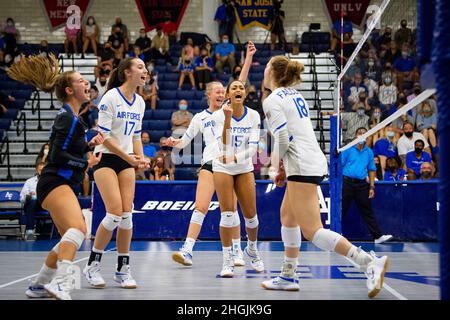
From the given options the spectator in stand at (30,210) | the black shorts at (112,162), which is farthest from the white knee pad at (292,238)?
the spectator in stand at (30,210)

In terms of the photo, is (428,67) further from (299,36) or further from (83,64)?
(299,36)

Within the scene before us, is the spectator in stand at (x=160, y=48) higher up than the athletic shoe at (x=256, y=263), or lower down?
higher up

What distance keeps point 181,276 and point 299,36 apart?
57.4ft

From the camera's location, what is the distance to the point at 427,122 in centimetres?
1300

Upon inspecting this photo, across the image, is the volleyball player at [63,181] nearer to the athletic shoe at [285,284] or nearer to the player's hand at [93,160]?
the player's hand at [93,160]

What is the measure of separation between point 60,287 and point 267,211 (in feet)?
23.6

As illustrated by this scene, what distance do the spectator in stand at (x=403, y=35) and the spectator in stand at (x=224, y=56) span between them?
40.3ft

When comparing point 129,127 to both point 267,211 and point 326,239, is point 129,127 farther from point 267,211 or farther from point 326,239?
point 267,211

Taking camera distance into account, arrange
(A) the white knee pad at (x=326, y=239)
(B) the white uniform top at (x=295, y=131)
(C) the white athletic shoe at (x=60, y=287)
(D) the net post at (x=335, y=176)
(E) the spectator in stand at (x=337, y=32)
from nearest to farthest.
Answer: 1. (C) the white athletic shoe at (x=60, y=287)
2. (A) the white knee pad at (x=326, y=239)
3. (B) the white uniform top at (x=295, y=131)
4. (D) the net post at (x=335, y=176)
5. (E) the spectator in stand at (x=337, y=32)

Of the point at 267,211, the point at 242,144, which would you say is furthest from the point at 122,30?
the point at 242,144

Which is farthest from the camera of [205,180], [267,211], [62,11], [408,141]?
[62,11]

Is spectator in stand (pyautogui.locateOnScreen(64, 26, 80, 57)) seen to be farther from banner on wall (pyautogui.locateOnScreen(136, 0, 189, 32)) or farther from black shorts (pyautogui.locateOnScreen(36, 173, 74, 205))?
black shorts (pyautogui.locateOnScreen(36, 173, 74, 205))

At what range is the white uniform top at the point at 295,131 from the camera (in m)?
5.20
